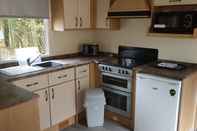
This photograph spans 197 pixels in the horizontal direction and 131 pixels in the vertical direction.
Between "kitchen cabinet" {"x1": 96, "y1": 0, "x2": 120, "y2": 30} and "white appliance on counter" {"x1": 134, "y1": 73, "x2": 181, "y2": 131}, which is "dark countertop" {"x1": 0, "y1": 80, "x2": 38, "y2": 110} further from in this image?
"kitchen cabinet" {"x1": 96, "y1": 0, "x2": 120, "y2": 30}

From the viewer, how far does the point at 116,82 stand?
9.91 ft

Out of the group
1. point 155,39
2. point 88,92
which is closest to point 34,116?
point 88,92

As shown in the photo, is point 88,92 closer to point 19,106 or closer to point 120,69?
point 120,69

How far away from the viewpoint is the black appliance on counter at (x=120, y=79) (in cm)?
288

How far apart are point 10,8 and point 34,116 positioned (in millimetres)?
1739

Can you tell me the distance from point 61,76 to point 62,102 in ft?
1.27

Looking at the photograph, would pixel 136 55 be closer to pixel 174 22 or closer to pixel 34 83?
pixel 174 22

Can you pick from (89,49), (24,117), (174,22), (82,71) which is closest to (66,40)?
(89,49)

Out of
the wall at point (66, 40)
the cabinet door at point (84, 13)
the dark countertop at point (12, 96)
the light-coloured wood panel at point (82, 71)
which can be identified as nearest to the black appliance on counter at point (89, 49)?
the wall at point (66, 40)

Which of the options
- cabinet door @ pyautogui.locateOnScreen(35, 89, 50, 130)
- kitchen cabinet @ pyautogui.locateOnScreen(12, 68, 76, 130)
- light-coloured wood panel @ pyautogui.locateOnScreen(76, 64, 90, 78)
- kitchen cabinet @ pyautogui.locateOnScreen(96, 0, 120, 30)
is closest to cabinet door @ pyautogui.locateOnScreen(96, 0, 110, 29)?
kitchen cabinet @ pyautogui.locateOnScreen(96, 0, 120, 30)

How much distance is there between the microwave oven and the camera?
2.60m

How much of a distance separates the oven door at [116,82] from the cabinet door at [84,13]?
3.04 ft

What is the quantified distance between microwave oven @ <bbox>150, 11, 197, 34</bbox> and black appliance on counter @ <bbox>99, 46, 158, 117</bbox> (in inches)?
20.4

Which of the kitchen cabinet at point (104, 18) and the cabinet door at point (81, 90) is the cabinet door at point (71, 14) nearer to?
the kitchen cabinet at point (104, 18)
